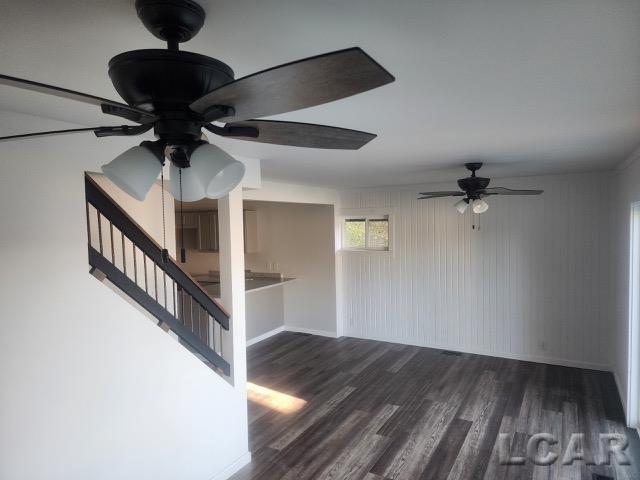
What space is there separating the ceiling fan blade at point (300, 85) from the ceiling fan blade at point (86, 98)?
15 centimetres

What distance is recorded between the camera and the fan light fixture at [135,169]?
95 centimetres

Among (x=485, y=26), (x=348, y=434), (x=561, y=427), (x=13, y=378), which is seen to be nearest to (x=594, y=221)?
(x=561, y=427)

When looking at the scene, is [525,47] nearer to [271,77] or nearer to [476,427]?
[271,77]

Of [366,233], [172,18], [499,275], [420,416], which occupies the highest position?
[172,18]

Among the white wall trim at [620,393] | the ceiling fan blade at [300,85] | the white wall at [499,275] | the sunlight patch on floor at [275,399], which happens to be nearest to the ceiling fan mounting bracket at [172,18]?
the ceiling fan blade at [300,85]

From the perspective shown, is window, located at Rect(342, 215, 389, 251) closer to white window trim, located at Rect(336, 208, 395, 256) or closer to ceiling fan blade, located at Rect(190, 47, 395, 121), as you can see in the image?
white window trim, located at Rect(336, 208, 395, 256)

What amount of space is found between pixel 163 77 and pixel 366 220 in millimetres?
5852

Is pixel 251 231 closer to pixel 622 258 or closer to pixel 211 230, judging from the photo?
pixel 211 230

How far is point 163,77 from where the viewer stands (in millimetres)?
903

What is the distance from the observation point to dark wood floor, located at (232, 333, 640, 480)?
3.23 m

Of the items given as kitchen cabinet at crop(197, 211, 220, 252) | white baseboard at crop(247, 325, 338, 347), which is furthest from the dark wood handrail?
kitchen cabinet at crop(197, 211, 220, 252)

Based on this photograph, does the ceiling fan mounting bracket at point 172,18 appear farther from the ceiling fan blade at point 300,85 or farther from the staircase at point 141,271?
the staircase at point 141,271

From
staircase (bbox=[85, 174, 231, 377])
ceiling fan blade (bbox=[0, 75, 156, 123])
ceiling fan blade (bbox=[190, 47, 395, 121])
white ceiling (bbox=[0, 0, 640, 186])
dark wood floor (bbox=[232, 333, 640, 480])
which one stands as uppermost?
white ceiling (bbox=[0, 0, 640, 186])

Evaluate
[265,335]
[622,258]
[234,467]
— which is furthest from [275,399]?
[622,258]
